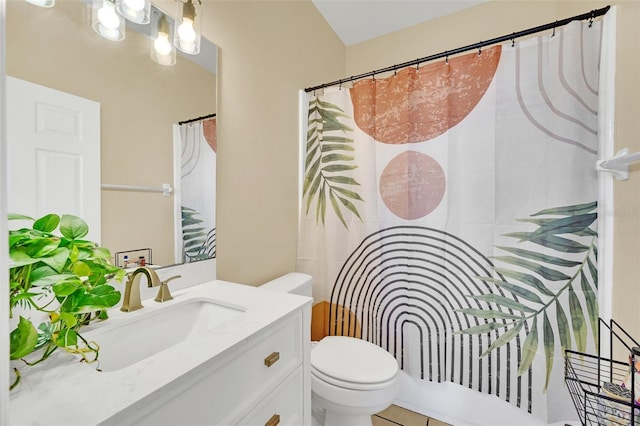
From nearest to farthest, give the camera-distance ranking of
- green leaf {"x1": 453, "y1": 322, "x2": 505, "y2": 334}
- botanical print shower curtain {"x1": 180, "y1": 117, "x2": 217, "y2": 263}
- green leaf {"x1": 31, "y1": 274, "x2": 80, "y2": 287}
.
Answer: green leaf {"x1": 31, "y1": 274, "x2": 80, "y2": 287}
botanical print shower curtain {"x1": 180, "y1": 117, "x2": 217, "y2": 263}
green leaf {"x1": 453, "y1": 322, "x2": 505, "y2": 334}

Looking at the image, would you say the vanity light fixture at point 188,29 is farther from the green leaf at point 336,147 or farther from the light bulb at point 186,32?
the green leaf at point 336,147

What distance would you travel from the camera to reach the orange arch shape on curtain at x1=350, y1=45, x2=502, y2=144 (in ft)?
4.41

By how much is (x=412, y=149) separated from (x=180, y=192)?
3.84ft

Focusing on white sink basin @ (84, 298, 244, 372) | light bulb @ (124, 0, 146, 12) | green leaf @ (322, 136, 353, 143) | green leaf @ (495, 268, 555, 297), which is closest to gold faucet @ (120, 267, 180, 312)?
white sink basin @ (84, 298, 244, 372)

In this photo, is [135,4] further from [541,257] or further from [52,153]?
→ [541,257]

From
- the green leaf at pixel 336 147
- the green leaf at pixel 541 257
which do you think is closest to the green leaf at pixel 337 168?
the green leaf at pixel 336 147

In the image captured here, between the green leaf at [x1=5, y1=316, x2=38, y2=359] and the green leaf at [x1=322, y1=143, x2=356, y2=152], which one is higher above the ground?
the green leaf at [x1=322, y1=143, x2=356, y2=152]

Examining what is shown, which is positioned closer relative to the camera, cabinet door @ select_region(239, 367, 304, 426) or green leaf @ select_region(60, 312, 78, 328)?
green leaf @ select_region(60, 312, 78, 328)

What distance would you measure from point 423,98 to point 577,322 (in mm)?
1258

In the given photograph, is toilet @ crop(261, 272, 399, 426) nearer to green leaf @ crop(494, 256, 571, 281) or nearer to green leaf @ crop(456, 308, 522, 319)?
green leaf @ crop(456, 308, 522, 319)

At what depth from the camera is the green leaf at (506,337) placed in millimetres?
1272

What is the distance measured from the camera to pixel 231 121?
128 cm

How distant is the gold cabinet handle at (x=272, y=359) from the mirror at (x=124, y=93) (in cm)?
56

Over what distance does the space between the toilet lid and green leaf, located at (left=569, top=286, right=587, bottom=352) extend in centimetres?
78
